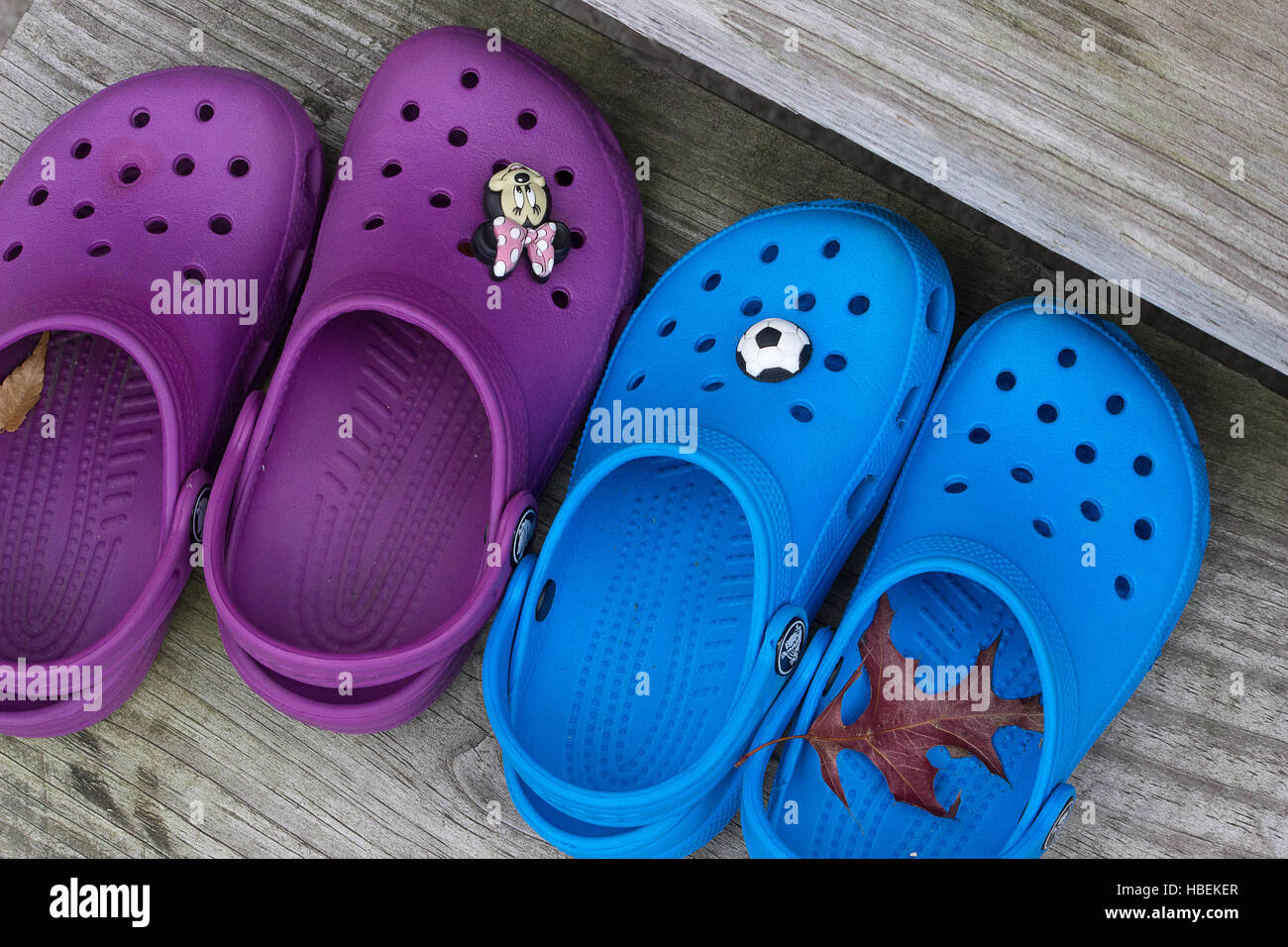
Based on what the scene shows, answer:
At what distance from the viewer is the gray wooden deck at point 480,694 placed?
1.47 meters

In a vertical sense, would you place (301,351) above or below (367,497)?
above

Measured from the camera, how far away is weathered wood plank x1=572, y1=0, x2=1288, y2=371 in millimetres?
1149

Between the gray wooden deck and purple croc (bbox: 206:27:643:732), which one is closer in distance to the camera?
purple croc (bbox: 206:27:643:732)

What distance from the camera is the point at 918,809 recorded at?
137cm

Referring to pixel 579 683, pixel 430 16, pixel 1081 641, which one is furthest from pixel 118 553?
pixel 1081 641

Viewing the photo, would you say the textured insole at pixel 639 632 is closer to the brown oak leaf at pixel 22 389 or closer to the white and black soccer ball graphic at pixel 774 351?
Answer: the white and black soccer ball graphic at pixel 774 351

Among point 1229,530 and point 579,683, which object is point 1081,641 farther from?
point 579,683

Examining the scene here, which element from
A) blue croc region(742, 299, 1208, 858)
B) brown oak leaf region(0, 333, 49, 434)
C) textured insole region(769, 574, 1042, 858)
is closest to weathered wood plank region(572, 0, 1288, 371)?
blue croc region(742, 299, 1208, 858)

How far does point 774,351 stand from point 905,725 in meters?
0.50

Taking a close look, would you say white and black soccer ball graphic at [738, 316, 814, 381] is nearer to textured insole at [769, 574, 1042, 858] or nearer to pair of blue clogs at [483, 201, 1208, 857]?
pair of blue clogs at [483, 201, 1208, 857]

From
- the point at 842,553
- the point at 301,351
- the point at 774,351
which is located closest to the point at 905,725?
the point at 842,553

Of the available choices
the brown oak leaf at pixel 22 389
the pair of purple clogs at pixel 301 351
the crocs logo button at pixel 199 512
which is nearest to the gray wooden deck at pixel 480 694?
the pair of purple clogs at pixel 301 351

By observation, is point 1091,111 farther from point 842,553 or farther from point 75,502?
point 75,502
